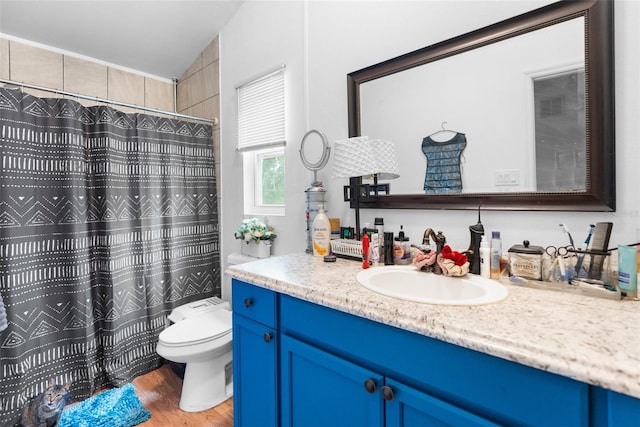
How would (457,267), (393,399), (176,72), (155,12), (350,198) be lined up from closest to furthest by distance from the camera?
(393,399), (457,267), (350,198), (155,12), (176,72)

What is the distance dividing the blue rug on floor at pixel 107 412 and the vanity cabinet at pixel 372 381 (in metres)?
0.74

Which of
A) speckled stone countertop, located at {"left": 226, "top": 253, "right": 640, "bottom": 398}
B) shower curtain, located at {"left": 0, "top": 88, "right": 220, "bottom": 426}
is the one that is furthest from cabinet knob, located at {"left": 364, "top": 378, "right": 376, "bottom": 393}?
shower curtain, located at {"left": 0, "top": 88, "right": 220, "bottom": 426}

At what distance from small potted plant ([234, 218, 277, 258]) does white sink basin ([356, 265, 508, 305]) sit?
98 centimetres

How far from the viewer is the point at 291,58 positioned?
1979 millimetres

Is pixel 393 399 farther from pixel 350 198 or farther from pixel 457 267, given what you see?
pixel 350 198

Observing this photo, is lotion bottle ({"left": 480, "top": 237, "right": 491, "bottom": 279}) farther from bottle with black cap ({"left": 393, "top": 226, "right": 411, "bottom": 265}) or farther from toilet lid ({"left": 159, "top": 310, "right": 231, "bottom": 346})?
toilet lid ({"left": 159, "top": 310, "right": 231, "bottom": 346})

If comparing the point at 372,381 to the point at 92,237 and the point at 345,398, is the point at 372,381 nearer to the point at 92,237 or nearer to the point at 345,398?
the point at 345,398

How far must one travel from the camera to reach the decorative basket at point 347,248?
1.46 metres

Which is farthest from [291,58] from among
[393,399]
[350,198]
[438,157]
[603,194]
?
[393,399]

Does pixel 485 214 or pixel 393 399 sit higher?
pixel 485 214

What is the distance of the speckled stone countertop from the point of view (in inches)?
23.1

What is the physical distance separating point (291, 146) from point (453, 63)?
102 cm

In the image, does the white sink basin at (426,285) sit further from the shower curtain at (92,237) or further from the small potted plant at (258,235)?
the shower curtain at (92,237)

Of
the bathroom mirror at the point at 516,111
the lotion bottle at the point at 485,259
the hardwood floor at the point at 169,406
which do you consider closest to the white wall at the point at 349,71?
the bathroom mirror at the point at 516,111
